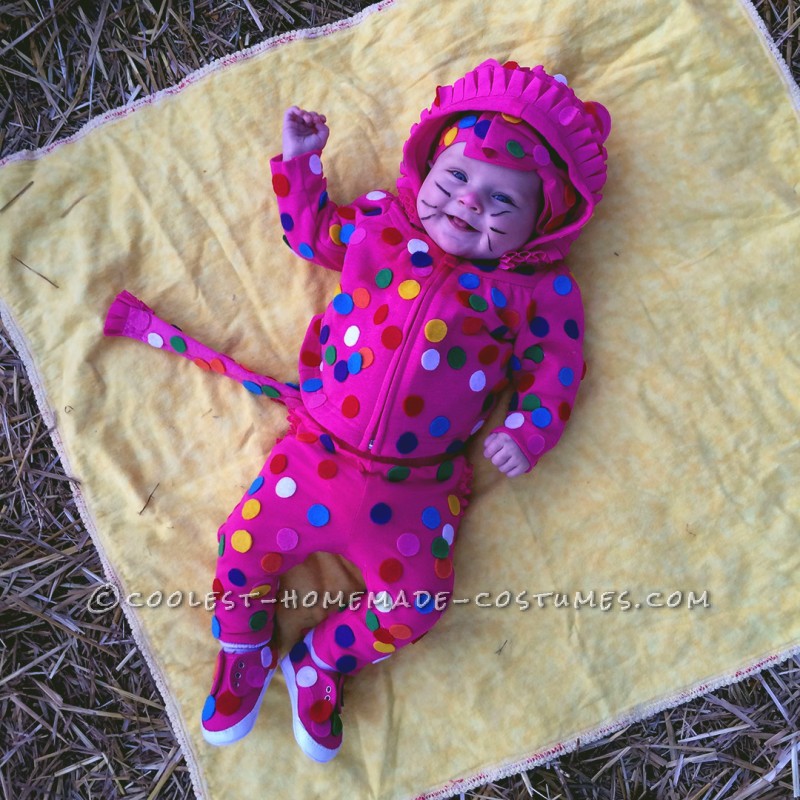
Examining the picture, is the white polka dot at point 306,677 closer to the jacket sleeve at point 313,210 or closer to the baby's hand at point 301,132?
the jacket sleeve at point 313,210

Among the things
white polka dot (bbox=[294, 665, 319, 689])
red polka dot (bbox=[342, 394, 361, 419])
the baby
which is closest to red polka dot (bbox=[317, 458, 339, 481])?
the baby

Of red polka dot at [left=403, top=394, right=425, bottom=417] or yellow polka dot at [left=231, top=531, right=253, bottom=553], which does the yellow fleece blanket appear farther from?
red polka dot at [left=403, top=394, right=425, bottom=417]

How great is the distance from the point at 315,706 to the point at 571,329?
992mm

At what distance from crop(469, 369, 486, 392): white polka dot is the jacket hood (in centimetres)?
24

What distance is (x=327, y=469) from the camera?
5.36ft

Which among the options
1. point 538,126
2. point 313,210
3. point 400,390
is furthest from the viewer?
point 313,210

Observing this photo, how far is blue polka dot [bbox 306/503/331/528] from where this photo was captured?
1.62 m

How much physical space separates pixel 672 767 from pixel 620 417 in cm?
81

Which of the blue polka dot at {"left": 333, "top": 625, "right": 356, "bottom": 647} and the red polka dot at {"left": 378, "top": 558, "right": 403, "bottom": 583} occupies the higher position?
the red polka dot at {"left": 378, "top": 558, "right": 403, "bottom": 583}

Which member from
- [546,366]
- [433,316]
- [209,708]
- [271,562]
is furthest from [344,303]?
[209,708]

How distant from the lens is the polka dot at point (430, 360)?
159 centimetres

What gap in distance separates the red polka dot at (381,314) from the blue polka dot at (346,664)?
729 mm

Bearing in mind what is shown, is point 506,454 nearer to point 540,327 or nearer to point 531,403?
point 531,403

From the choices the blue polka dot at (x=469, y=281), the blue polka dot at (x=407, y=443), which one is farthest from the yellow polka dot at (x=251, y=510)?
the blue polka dot at (x=469, y=281)
